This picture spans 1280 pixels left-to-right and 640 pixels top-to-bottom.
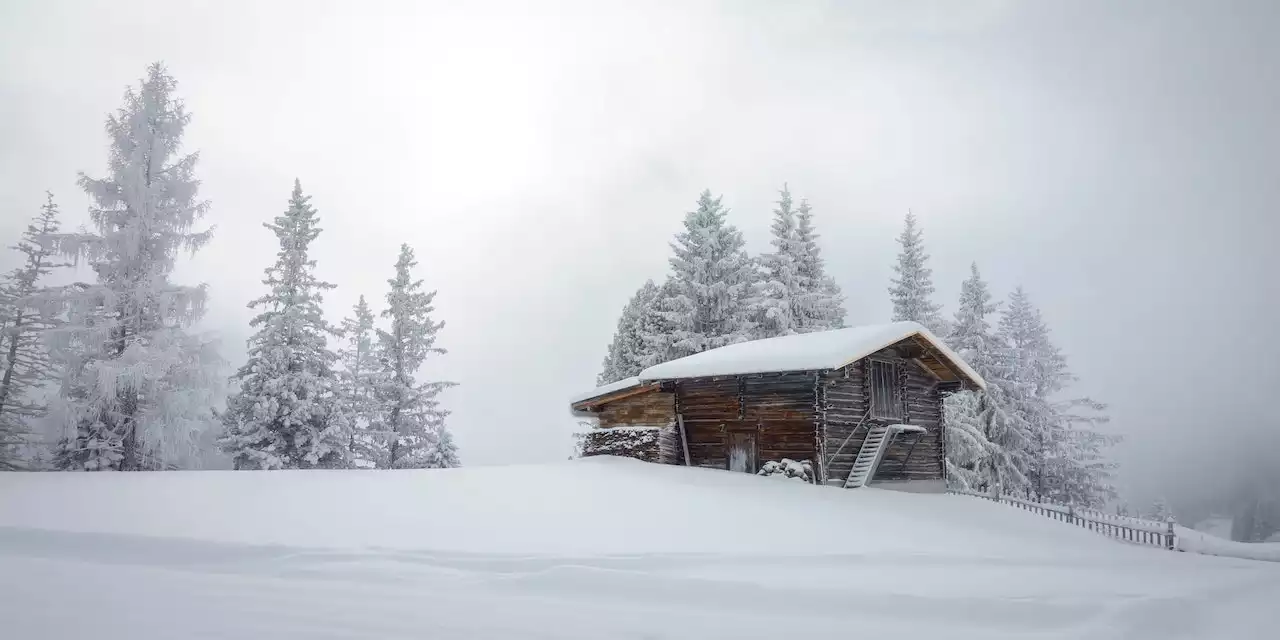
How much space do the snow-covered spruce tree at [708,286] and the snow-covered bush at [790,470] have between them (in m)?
13.9

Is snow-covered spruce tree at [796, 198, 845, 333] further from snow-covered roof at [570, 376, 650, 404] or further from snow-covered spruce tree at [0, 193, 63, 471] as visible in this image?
snow-covered spruce tree at [0, 193, 63, 471]

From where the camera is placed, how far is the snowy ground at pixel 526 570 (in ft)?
23.1

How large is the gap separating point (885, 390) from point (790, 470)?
5.36 metres

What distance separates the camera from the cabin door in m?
23.2

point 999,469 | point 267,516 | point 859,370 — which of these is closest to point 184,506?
point 267,516

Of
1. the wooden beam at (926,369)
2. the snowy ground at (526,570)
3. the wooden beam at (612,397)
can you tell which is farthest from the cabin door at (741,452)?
the wooden beam at (926,369)

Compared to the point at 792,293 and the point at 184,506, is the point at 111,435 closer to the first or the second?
the point at 184,506

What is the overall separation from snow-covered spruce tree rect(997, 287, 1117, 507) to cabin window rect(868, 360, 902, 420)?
45.1ft

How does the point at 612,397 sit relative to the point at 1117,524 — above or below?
above

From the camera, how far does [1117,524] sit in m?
20.9

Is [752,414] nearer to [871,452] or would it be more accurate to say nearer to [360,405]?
[871,452]

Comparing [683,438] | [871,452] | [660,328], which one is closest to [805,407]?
[871,452]

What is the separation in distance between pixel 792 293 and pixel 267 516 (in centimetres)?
2833

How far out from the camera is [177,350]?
63.0 ft
